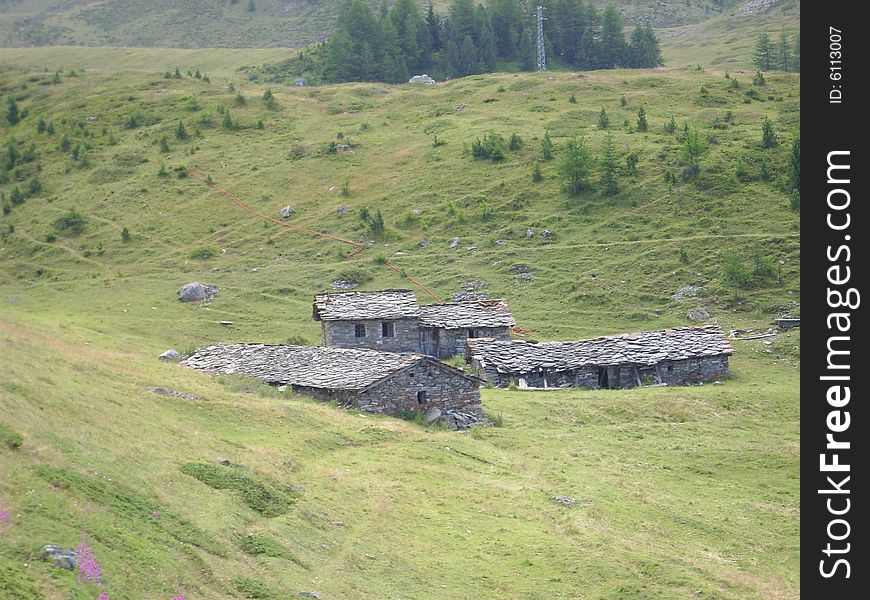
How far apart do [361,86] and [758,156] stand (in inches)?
1953

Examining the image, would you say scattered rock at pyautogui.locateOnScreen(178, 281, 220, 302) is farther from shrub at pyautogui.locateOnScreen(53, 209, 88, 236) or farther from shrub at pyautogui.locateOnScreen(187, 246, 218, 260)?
shrub at pyautogui.locateOnScreen(53, 209, 88, 236)

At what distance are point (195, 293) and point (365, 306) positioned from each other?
16.9 metres

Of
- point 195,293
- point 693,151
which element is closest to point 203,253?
point 195,293

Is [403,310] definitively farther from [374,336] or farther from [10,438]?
[10,438]

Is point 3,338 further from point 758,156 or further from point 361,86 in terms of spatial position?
point 361,86

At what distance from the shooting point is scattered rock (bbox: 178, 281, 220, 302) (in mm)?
71438

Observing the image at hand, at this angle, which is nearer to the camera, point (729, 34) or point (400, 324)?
point (400, 324)

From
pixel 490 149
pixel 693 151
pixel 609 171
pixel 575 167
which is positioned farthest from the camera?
pixel 490 149

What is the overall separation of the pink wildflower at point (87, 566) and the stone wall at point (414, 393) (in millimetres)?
22196

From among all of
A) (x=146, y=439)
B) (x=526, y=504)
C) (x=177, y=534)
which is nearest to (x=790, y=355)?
(x=526, y=504)

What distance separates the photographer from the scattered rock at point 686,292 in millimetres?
67875

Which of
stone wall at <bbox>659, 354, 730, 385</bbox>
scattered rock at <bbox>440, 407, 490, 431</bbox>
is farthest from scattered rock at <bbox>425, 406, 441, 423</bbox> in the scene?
stone wall at <bbox>659, 354, 730, 385</bbox>

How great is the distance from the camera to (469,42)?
137375 millimetres
